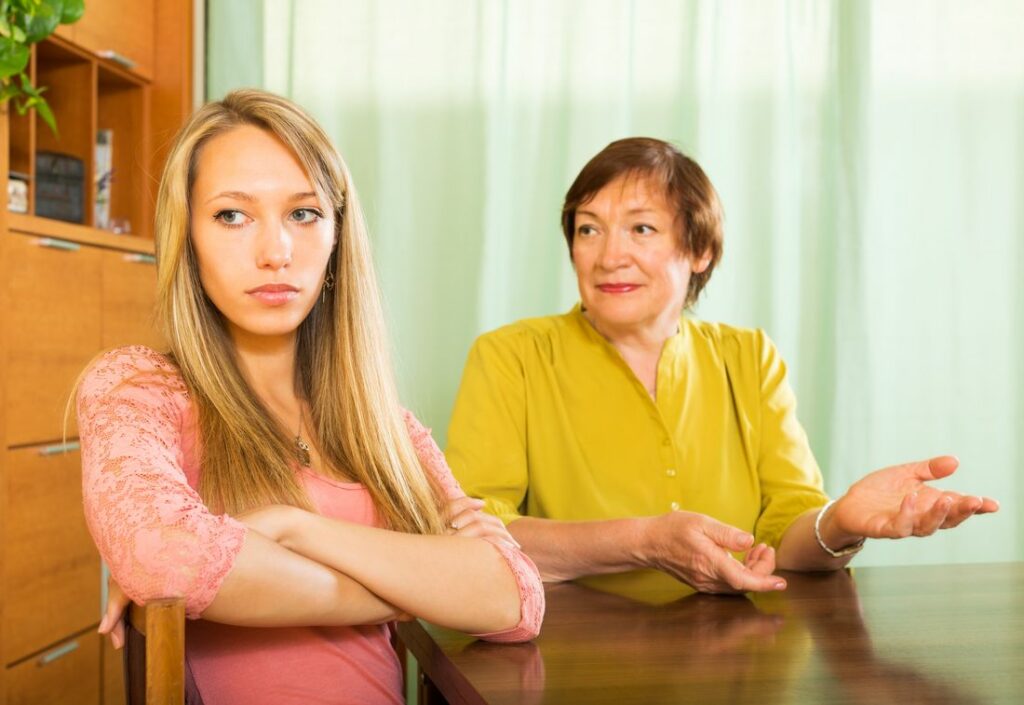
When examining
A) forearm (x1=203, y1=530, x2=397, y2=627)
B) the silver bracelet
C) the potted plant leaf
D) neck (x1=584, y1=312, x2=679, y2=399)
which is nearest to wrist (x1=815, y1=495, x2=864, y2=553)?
the silver bracelet

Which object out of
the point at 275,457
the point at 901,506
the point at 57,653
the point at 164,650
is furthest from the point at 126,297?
the point at 164,650

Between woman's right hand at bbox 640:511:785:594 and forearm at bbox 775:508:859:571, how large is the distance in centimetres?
18

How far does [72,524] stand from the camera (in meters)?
2.45

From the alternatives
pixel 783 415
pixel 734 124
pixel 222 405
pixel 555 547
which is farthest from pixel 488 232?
pixel 222 405

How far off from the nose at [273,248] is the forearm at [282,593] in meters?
0.35

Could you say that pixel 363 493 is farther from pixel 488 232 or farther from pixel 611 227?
pixel 488 232

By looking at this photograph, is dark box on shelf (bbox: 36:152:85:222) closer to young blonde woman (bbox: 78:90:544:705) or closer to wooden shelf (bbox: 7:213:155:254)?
wooden shelf (bbox: 7:213:155:254)

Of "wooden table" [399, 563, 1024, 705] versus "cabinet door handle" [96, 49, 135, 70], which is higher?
"cabinet door handle" [96, 49, 135, 70]

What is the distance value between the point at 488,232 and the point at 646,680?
6.50 feet

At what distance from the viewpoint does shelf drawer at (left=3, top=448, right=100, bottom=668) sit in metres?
2.21

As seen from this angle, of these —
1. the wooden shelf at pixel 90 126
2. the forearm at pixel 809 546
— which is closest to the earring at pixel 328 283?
the forearm at pixel 809 546

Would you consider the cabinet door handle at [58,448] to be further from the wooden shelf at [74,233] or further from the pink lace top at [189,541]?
the pink lace top at [189,541]

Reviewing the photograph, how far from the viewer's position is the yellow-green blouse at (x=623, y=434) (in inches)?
72.3

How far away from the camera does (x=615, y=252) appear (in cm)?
189
